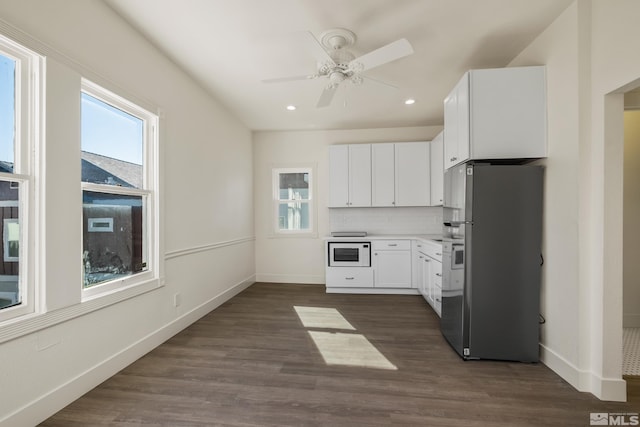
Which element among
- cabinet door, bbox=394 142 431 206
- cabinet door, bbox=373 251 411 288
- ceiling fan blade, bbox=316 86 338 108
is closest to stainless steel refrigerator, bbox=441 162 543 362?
ceiling fan blade, bbox=316 86 338 108

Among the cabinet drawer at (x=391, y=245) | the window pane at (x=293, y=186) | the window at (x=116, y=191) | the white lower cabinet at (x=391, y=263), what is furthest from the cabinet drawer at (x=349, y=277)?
the window at (x=116, y=191)

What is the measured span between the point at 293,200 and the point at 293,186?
0.27 meters

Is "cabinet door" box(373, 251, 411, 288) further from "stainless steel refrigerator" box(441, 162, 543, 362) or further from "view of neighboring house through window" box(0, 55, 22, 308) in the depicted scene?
"view of neighboring house through window" box(0, 55, 22, 308)

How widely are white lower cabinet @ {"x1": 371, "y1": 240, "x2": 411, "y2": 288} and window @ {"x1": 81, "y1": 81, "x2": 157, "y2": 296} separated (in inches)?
123

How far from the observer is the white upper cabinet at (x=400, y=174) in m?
4.64

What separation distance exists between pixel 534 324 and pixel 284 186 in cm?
414

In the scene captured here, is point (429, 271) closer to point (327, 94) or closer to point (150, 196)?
point (327, 94)

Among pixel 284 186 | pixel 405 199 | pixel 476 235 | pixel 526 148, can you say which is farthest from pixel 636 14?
pixel 284 186

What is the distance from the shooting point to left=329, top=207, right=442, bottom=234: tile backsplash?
16.1 feet

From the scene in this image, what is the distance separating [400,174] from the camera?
185 inches

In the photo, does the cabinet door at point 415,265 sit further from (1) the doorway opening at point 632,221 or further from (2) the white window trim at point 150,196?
(2) the white window trim at point 150,196

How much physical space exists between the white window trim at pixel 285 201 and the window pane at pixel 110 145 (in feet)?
9.18

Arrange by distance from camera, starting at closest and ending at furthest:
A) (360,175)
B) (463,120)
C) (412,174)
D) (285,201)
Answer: (463,120), (412,174), (360,175), (285,201)

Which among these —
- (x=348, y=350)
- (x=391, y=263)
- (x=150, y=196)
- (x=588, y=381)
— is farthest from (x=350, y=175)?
(x=588, y=381)
